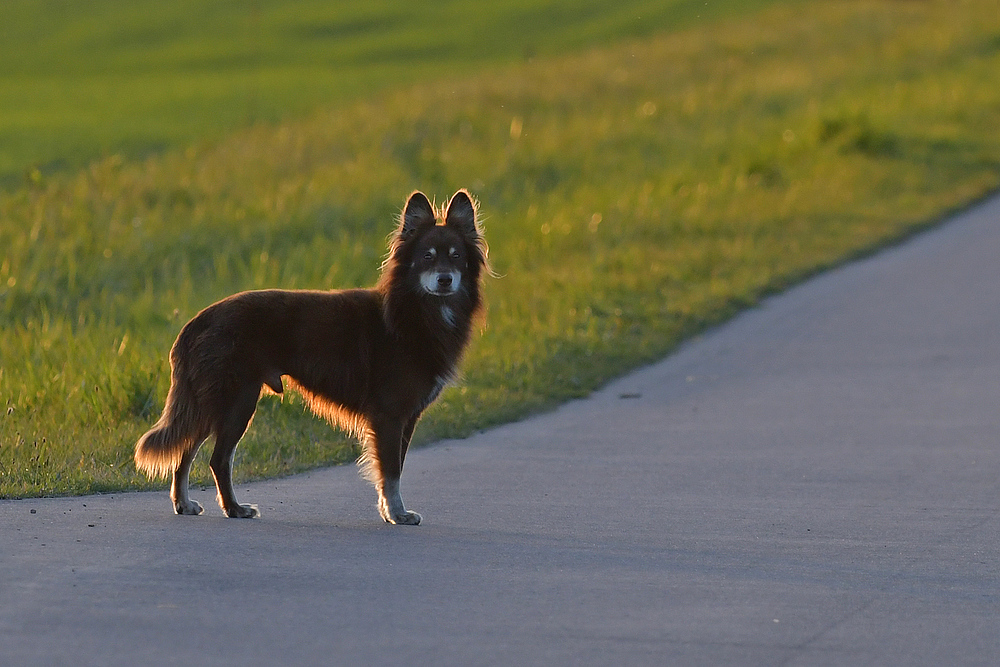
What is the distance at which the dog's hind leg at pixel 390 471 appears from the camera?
24.4ft

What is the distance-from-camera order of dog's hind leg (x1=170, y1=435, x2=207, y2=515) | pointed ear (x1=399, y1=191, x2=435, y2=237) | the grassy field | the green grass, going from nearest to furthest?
dog's hind leg (x1=170, y1=435, x2=207, y2=515), pointed ear (x1=399, y1=191, x2=435, y2=237), the grassy field, the green grass

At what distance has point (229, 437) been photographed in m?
7.38

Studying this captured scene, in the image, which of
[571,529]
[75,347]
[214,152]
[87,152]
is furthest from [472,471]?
[87,152]

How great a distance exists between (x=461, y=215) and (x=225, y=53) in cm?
4747

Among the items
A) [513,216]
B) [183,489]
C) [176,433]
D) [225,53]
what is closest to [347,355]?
[176,433]

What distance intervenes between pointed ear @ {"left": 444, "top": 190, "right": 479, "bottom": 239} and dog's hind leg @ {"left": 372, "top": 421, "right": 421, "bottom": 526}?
1.09m

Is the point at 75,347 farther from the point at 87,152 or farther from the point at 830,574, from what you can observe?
the point at 87,152

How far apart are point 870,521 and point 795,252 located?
9749mm

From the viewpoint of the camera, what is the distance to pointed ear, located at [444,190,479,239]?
770 centimetres

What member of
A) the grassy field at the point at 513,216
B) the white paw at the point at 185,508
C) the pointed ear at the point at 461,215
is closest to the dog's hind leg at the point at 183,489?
the white paw at the point at 185,508

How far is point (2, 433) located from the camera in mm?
9273

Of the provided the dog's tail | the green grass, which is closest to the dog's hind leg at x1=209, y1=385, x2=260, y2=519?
the dog's tail

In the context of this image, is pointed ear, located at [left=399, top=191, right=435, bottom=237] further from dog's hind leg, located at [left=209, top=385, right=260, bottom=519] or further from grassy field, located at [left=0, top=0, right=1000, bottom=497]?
grassy field, located at [left=0, top=0, right=1000, bottom=497]

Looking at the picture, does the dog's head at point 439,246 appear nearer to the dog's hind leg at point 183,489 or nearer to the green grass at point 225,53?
the dog's hind leg at point 183,489
